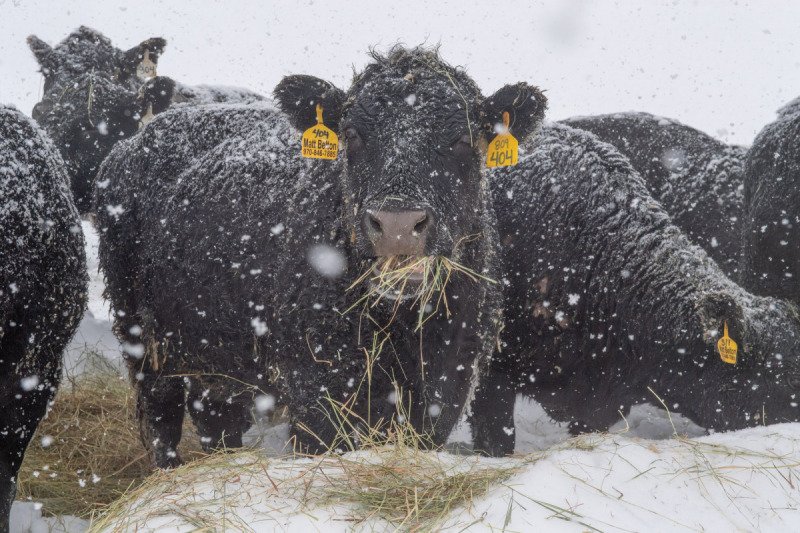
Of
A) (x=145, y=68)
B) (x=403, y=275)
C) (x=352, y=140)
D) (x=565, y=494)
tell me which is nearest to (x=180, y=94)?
(x=145, y=68)

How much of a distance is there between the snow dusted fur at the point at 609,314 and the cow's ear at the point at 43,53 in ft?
19.7

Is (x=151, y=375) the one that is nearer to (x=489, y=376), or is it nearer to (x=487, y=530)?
(x=489, y=376)

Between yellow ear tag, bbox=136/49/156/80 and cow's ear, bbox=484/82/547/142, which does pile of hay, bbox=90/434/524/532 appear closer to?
cow's ear, bbox=484/82/547/142

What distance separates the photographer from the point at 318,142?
3.70 meters

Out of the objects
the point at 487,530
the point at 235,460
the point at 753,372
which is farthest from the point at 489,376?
the point at 487,530

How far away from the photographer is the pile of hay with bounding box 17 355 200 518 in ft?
14.8

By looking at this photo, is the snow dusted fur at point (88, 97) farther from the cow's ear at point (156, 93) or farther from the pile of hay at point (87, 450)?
→ the pile of hay at point (87, 450)

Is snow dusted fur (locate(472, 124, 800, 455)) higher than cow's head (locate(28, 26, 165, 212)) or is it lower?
lower

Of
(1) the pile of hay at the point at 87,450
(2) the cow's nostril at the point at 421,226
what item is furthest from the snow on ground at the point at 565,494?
(1) the pile of hay at the point at 87,450

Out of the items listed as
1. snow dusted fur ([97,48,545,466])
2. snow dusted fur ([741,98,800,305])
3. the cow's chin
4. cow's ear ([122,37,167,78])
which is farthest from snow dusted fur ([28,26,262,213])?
snow dusted fur ([741,98,800,305])

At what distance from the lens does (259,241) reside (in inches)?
155

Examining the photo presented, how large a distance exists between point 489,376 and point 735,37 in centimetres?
2175

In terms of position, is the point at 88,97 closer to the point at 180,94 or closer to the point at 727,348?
the point at 180,94

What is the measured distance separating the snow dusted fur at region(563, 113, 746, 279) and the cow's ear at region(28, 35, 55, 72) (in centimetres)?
629
